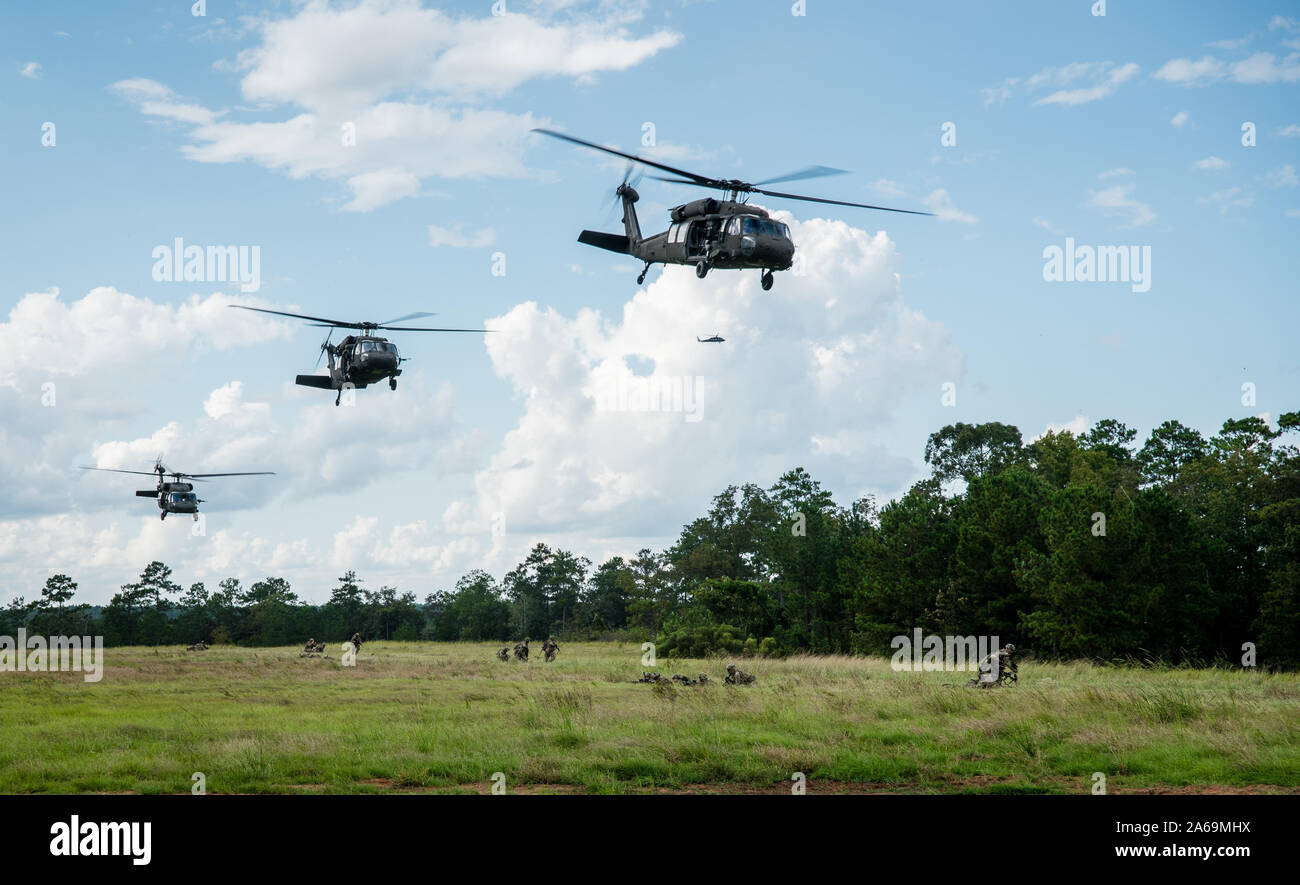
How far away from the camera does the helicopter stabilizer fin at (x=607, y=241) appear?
89.5 ft

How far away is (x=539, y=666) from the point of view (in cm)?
4241

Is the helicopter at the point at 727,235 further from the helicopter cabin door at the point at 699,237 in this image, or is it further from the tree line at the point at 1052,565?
the tree line at the point at 1052,565

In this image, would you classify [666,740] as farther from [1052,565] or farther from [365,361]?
[1052,565]

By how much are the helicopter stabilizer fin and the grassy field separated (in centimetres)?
1106

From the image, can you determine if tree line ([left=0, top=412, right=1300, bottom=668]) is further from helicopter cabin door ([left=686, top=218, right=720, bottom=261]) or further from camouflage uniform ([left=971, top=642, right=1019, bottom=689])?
helicopter cabin door ([left=686, top=218, right=720, bottom=261])

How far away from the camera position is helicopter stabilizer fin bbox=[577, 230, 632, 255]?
27266 millimetres

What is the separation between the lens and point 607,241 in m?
27.6

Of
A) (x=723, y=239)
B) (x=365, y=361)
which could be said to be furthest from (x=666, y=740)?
(x=365, y=361)

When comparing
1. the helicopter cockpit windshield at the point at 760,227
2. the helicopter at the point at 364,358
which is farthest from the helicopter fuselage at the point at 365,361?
the helicopter cockpit windshield at the point at 760,227

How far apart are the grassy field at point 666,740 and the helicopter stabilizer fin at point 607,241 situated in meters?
11.1

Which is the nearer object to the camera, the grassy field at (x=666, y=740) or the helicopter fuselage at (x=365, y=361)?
the grassy field at (x=666, y=740)
